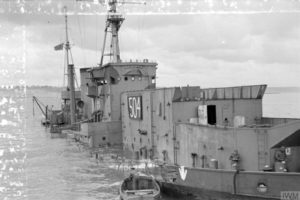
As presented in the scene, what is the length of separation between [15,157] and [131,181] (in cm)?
2050

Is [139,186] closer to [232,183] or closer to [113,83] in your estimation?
[232,183]

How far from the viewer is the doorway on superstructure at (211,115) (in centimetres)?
2450

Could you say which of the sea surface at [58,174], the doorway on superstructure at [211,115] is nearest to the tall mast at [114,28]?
the sea surface at [58,174]

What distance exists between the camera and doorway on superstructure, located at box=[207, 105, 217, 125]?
80.4ft

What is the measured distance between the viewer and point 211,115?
2470cm

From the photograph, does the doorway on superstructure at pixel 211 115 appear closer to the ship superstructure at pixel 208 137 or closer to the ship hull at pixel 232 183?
the ship superstructure at pixel 208 137

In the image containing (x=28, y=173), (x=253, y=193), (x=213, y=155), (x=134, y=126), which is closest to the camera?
(x=253, y=193)

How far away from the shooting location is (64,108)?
207ft

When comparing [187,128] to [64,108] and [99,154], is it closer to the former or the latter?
[99,154]

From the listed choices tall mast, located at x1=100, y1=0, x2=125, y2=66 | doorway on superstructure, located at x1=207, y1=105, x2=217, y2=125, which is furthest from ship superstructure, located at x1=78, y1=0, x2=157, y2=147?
doorway on superstructure, located at x1=207, y1=105, x2=217, y2=125

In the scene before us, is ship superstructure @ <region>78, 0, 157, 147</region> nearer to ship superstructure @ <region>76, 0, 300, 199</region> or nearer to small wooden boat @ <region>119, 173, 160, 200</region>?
ship superstructure @ <region>76, 0, 300, 199</region>

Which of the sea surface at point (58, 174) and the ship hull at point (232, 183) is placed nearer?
the ship hull at point (232, 183)

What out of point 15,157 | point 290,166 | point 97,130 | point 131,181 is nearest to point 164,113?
point 131,181

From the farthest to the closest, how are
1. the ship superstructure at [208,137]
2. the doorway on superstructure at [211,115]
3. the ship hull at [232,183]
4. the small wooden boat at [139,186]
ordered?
the doorway on superstructure at [211,115] < the small wooden boat at [139,186] < the ship superstructure at [208,137] < the ship hull at [232,183]
